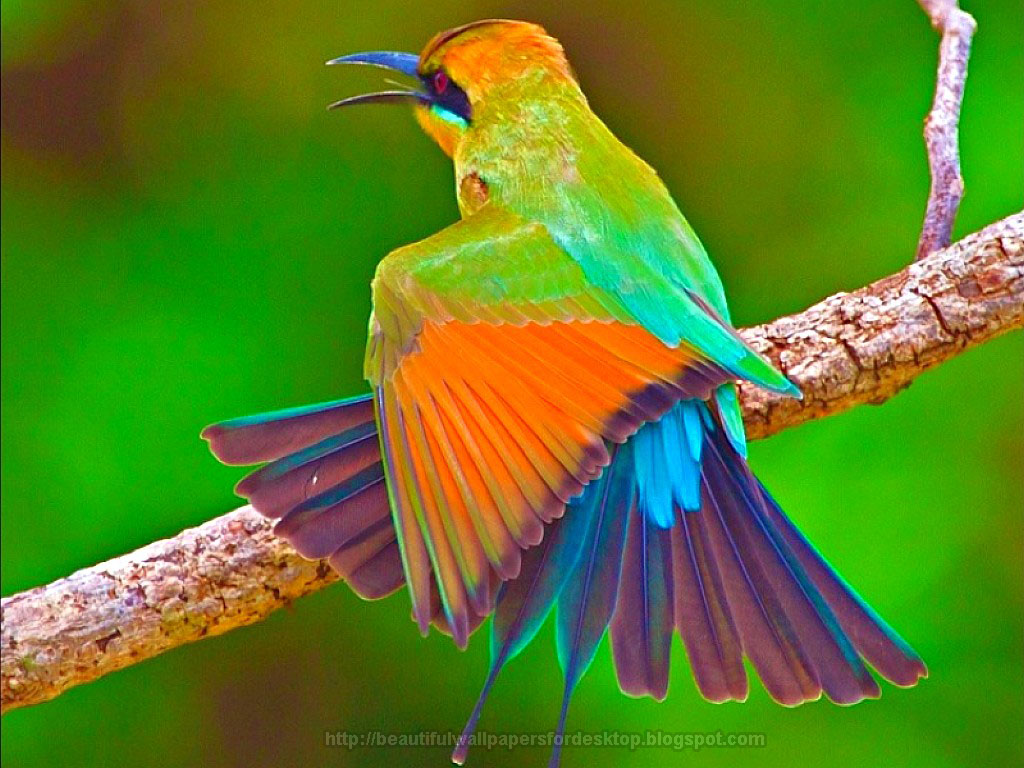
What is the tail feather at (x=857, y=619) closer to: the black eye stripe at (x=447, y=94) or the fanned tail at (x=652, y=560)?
the fanned tail at (x=652, y=560)

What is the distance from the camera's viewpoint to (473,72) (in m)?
2.17

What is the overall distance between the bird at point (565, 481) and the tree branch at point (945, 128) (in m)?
0.38

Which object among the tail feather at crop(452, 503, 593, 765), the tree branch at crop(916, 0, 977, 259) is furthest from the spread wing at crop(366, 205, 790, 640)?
the tree branch at crop(916, 0, 977, 259)

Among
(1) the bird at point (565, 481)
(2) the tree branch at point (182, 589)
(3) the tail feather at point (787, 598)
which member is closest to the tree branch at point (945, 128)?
(2) the tree branch at point (182, 589)

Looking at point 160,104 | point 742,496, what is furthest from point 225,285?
point 742,496

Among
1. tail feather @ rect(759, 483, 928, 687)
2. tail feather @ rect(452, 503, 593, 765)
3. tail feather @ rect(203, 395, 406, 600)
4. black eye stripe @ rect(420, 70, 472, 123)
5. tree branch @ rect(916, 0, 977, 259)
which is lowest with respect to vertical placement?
tail feather @ rect(759, 483, 928, 687)

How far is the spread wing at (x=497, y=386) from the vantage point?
1.52 meters

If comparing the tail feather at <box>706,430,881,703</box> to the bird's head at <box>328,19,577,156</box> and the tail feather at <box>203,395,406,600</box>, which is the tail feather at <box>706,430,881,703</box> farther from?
the bird's head at <box>328,19,577,156</box>

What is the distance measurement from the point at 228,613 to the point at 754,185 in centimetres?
142

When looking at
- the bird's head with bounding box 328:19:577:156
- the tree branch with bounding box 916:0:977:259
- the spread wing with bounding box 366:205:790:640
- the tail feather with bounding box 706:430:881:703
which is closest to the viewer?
the spread wing with bounding box 366:205:790:640

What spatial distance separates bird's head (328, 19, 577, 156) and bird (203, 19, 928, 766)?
15.8 inches

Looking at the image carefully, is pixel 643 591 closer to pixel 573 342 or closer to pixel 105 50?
pixel 573 342

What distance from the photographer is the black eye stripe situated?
7.14 ft

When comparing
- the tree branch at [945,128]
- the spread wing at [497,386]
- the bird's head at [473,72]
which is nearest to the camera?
the spread wing at [497,386]
